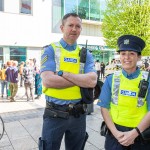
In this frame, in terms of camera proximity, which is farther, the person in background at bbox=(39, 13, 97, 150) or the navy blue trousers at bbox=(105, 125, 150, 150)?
the person in background at bbox=(39, 13, 97, 150)

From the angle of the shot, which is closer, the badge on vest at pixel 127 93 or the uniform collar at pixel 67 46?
the badge on vest at pixel 127 93

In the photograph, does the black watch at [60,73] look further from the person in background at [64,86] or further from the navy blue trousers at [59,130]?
the navy blue trousers at [59,130]

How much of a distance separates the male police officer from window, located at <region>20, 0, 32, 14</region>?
20324 mm

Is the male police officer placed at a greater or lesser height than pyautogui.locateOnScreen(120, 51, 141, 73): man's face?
lesser

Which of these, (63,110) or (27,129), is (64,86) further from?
(27,129)

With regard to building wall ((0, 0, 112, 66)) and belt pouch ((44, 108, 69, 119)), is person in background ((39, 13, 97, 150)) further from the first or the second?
building wall ((0, 0, 112, 66))

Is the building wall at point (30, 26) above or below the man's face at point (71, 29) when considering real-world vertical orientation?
above

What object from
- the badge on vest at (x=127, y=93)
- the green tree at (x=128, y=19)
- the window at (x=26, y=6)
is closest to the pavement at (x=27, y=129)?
the badge on vest at (x=127, y=93)

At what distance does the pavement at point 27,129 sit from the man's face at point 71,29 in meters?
2.41

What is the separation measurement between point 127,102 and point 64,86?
0.64 m

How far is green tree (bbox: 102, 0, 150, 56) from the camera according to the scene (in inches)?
696

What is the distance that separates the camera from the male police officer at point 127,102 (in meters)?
2.18

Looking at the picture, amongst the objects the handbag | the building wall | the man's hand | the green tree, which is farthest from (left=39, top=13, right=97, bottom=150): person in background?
Answer: the building wall

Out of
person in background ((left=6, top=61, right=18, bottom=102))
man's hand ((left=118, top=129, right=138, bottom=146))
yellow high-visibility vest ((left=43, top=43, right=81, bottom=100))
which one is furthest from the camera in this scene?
person in background ((left=6, top=61, right=18, bottom=102))
